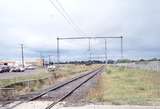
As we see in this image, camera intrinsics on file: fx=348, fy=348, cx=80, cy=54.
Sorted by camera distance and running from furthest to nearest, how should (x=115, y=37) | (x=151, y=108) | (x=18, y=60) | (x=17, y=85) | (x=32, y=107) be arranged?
(x=18, y=60)
(x=115, y=37)
(x=17, y=85)
(x=32, y=107)
(x=151, y=108)

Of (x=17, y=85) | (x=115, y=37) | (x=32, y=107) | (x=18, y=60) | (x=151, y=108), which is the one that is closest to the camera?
(x=151, y=108)

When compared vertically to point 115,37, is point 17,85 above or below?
below

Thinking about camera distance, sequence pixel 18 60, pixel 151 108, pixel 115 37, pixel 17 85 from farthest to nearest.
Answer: pixel 18 60
pixel 115 37
pixel 17 85
pixel 151 108

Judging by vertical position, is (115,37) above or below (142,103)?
above

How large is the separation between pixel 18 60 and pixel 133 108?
183637 millimetres

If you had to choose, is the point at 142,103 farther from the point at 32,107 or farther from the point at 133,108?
the point at 32,107

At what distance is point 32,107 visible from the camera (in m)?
16.3

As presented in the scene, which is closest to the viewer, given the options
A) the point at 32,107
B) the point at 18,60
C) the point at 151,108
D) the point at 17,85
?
the point at 151,108

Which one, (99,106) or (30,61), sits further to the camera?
(30,61)

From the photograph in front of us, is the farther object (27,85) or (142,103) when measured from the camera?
(27,85)

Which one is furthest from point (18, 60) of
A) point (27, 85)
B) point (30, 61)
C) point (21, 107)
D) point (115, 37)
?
point (21, 107)

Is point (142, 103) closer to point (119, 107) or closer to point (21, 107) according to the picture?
point (119, 107)

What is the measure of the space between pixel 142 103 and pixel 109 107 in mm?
2328

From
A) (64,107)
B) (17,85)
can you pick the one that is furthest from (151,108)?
(17,85)
